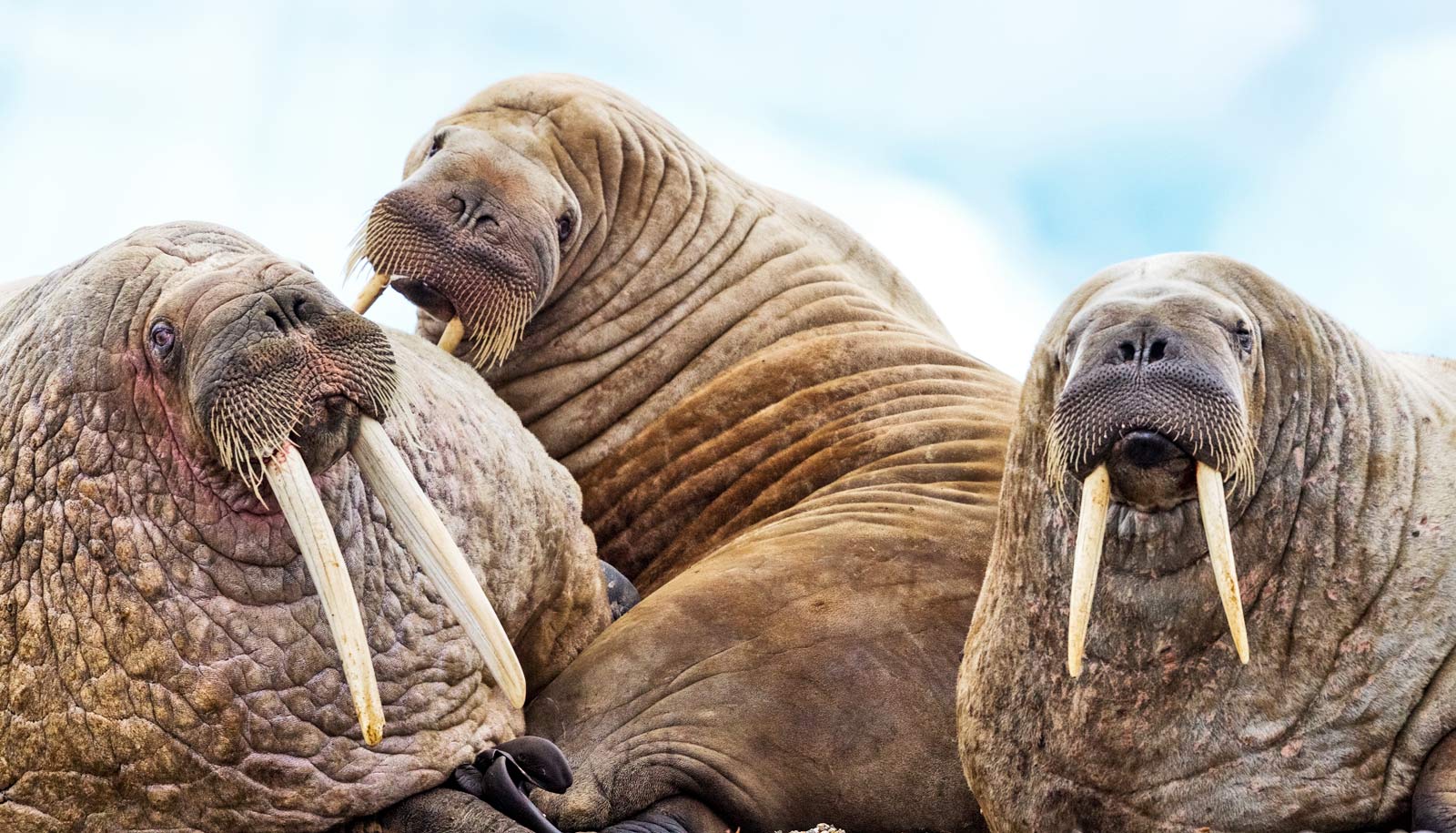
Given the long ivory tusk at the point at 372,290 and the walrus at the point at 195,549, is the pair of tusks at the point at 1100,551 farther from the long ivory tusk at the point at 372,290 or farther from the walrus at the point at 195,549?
the long ivory tusk at the point at 372,290

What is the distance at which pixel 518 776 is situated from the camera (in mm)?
4996

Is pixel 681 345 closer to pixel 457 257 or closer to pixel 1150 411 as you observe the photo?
pixel 457 257

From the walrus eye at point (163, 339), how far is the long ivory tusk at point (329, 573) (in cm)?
38

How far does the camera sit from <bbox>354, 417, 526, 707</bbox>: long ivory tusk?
431 cm

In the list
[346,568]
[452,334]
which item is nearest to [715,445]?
[452,334]

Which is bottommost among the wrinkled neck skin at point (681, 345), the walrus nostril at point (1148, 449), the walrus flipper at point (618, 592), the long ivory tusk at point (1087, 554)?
the walrus flipper at point (618, 592)

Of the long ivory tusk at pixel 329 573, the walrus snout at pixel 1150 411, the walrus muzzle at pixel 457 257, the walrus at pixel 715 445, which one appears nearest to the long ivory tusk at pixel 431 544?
the long ivory tusk at pixel 329 573

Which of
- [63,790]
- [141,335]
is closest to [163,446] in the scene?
[141,335]

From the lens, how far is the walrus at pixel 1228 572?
167 inches

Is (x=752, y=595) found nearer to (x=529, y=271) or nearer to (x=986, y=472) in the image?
(x=986, y=472)

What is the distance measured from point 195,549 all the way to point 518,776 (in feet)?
3.21

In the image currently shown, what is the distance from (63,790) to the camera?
4520 mm

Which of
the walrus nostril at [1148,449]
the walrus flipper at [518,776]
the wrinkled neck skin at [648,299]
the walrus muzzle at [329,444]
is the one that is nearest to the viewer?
the walrus nostril at [1148,449]

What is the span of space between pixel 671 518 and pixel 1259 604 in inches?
113
